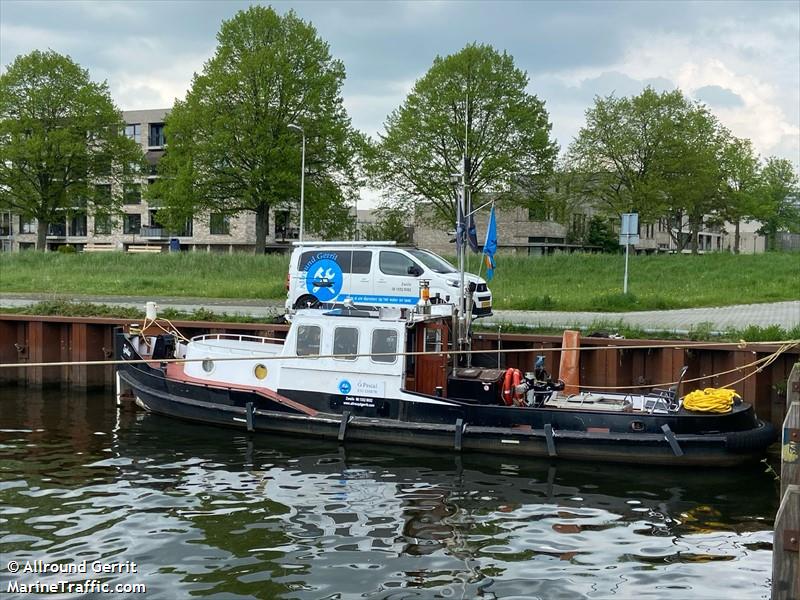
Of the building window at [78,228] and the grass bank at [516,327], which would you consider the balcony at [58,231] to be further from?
the grass bank at [516,327]

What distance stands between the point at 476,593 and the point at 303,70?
44431 millimetres

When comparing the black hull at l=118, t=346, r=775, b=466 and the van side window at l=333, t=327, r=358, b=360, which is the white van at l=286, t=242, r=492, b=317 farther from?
the van side window at l=333, t=327, r=358, b=360

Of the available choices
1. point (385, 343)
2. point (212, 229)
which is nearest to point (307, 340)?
point (385, 343)

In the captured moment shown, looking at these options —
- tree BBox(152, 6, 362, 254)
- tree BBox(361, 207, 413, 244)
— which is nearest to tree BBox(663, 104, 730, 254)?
tree BBox(361, 207, 413, 244)

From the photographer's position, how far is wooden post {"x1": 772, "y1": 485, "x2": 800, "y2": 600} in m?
6.75

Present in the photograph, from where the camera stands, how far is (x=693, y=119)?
5747cm

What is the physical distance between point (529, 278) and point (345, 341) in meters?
23.0

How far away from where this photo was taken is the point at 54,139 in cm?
5597

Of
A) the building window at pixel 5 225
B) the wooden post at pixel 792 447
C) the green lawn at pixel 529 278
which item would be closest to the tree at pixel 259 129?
the green lawn at pixel 529 278

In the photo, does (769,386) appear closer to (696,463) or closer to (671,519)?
(696,463)

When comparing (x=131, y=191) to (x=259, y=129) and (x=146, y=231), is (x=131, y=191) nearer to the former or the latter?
(x=259, y=129)

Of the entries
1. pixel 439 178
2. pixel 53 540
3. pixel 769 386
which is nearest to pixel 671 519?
pixel 769 386

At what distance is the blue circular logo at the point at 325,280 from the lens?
22.0 meters

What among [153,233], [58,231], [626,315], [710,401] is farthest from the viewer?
[58,231]
